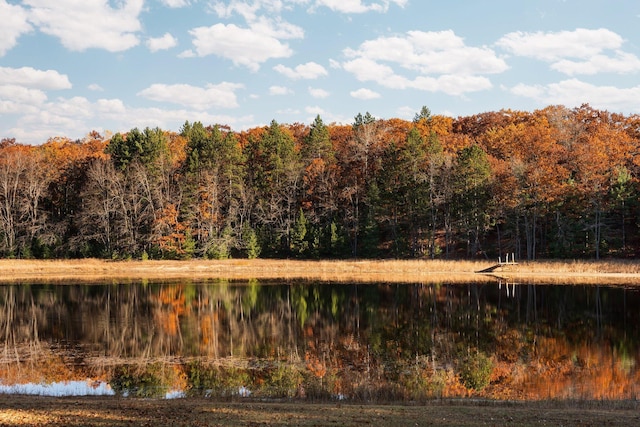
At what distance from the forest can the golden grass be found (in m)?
5.25

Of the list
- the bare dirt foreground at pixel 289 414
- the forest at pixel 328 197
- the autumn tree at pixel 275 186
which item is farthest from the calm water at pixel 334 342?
the autumn tree at pixel 275 186

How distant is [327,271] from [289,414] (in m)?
55.9

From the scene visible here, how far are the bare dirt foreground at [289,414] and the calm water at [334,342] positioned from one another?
3.39 meters

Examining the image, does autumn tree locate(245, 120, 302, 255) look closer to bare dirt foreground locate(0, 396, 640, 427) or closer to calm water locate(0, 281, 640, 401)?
calm water locate(0, 281, 640, 401)

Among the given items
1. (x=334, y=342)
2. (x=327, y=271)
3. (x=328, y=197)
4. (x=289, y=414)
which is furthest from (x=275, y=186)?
(x=289, y=414)

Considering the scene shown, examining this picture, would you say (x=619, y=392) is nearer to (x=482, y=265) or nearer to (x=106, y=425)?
(x=106, y=425)

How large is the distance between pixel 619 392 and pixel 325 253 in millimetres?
62575

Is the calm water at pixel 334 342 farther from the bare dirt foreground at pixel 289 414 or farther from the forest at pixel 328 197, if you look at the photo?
the forest at pixel 328 197

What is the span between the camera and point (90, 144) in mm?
101500

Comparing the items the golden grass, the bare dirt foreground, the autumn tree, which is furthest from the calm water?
the autumn tree

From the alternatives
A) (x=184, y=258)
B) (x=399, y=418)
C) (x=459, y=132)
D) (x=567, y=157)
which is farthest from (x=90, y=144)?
(x=399, y=418)

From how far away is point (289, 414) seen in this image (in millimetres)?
12977

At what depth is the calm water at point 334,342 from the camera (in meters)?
19.7

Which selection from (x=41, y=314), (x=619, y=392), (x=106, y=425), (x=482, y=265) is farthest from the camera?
(x=482, y=265)
